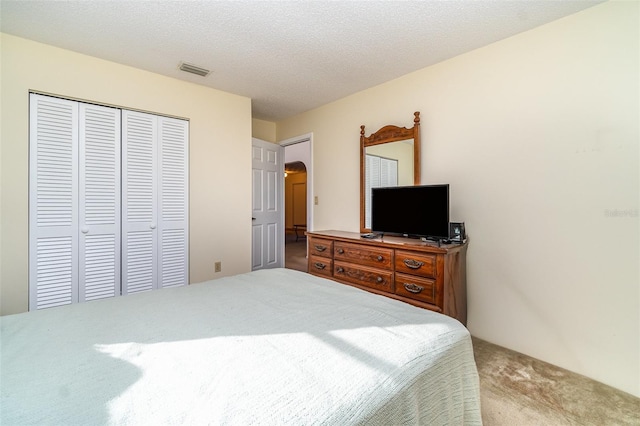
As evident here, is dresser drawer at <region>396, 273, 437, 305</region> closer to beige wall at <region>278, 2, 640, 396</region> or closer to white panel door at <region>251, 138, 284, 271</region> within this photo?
beige wall at <region>278, 2, 640, 396</region>

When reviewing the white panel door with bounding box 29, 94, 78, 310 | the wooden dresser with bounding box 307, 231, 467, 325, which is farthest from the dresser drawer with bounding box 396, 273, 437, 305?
the white panel door with bounding box 29, 94, 78, 310

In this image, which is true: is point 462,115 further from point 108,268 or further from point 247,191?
point 108,268

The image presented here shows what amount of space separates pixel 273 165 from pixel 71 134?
8.00 ft

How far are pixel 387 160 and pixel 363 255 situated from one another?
1.10 m

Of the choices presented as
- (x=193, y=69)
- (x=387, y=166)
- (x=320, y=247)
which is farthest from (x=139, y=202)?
(x=387, y=166)

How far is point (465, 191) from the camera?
8.45 feet

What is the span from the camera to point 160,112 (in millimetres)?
3098

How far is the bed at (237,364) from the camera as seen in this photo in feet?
2.22

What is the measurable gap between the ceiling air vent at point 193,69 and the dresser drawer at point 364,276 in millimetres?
2376

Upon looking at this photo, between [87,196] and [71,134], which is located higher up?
[71,134]

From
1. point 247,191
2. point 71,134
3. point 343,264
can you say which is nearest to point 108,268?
point 71,134

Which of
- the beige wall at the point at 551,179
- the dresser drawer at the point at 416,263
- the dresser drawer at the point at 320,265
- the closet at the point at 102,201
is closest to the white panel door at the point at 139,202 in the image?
the closet at the point at 102,201

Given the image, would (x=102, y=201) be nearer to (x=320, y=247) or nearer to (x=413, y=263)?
(x=320, y=247)

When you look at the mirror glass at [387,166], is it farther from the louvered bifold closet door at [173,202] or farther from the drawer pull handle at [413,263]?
the louvered bifold closet door at [173,202]
